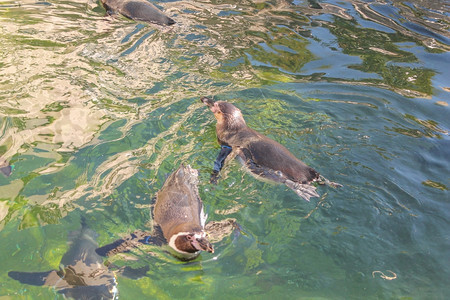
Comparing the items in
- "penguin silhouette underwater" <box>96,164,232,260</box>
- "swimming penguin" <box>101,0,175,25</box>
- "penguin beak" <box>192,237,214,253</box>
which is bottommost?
"penguin silhouette underwater" <box>96,164,232,260</box>

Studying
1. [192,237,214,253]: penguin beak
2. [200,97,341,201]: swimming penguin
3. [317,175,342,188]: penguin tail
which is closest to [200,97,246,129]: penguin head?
[200,97,341,201]: swimming penguin

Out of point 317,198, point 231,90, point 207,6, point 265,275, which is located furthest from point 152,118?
point 207,6

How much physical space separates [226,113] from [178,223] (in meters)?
2.35

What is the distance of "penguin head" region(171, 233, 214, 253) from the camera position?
3.29m

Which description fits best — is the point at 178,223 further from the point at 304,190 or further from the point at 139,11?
the point at 139,11

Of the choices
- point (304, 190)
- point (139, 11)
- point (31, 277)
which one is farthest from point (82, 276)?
point (139, 11)

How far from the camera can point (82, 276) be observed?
348 centimetres

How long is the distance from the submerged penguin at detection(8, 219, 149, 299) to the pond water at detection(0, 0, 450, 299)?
0.08m

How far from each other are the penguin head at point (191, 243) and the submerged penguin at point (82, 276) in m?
0.38

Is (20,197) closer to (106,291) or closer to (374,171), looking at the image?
(106,291)

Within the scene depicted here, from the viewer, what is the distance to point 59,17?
802cm

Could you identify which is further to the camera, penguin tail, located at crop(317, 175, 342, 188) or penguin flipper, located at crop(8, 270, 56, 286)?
penguin tail, located at crop(317, 175, 342, 188)

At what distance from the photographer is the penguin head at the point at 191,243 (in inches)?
130

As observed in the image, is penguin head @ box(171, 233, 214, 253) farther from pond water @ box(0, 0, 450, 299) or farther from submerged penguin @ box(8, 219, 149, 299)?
submerged penguin @ box(8, 219, 149, 299)
